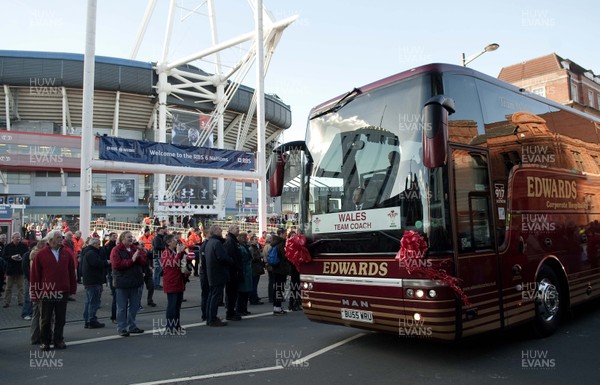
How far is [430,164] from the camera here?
440cm

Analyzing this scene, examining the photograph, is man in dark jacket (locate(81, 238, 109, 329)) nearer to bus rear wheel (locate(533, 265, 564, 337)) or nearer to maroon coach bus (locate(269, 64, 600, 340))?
maroon coach bus (locate(269, 64, 600, 340))

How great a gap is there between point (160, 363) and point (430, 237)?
3.62 m

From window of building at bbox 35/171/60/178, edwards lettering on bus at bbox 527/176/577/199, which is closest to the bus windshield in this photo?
edwards lettering on bus at bbox 527/176/577/199

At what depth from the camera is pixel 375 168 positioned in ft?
17.1

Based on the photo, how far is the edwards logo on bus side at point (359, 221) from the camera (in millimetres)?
4934

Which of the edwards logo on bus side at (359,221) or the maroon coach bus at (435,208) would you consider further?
the edwards logo on bus side at (359,221)

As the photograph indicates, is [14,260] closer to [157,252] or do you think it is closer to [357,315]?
[157,252]

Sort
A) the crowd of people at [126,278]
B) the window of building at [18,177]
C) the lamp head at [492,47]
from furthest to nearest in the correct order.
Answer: the window of building at [18,177]
the lamp head at [492,47]
the crowd of people at [126,278]

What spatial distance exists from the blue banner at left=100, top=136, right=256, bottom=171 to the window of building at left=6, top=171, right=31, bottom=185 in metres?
39.4

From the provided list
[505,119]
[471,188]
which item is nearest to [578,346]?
[471,188]

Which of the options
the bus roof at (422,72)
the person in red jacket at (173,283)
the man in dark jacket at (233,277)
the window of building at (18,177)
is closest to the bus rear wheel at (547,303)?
the bus roof at (422,72)

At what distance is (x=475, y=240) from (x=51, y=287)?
5853 millimetres

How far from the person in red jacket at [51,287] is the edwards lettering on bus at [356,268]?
13.0ft

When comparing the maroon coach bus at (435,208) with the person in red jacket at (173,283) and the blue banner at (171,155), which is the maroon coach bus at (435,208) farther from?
the blue banner at (171,155)
